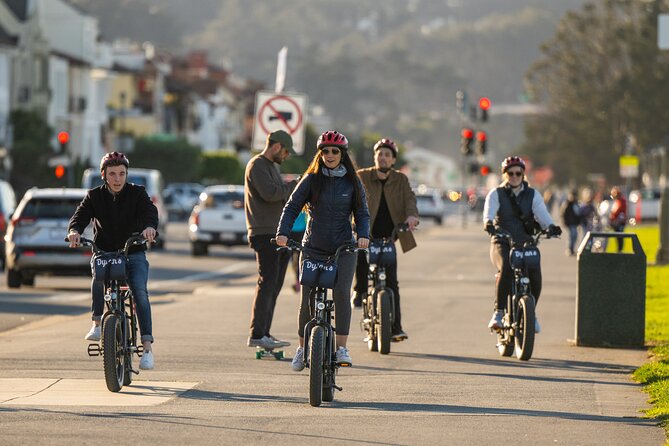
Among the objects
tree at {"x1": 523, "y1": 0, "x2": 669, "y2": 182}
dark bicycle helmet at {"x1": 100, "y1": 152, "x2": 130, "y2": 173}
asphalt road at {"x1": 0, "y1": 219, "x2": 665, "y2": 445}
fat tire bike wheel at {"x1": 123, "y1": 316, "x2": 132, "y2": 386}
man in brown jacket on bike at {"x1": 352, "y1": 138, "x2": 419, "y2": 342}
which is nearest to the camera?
asphalt road at {"x1": 0, "y1": 219, "x2": 665, "y2": 445}

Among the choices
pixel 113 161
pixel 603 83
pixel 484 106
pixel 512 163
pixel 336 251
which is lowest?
pixel 336 251

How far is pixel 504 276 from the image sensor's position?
619 inches

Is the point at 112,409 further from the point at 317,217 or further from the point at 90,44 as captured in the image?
the point at 90,44

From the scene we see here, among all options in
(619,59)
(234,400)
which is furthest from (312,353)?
(619,59)

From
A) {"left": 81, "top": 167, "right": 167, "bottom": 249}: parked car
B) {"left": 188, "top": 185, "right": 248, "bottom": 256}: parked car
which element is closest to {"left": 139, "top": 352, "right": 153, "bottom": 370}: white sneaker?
{"left": 188, "top": 185, "right": 248, "bottom": 256}: parked car

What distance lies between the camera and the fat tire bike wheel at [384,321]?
50.6 ft

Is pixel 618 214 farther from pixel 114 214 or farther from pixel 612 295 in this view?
pixel 114 214

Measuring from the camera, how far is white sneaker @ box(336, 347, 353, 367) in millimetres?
11847

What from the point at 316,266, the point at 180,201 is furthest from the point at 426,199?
the point at 316,266

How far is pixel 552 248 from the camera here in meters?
48.7

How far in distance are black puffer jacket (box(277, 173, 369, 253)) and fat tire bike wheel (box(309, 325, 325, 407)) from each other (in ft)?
2.80

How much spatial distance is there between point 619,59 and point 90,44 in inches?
1375

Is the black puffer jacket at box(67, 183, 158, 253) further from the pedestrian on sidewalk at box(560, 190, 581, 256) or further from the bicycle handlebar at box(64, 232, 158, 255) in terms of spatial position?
the pedestrian on sidewalk at box(560, 190, 581, 256)

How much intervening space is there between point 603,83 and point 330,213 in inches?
3984
